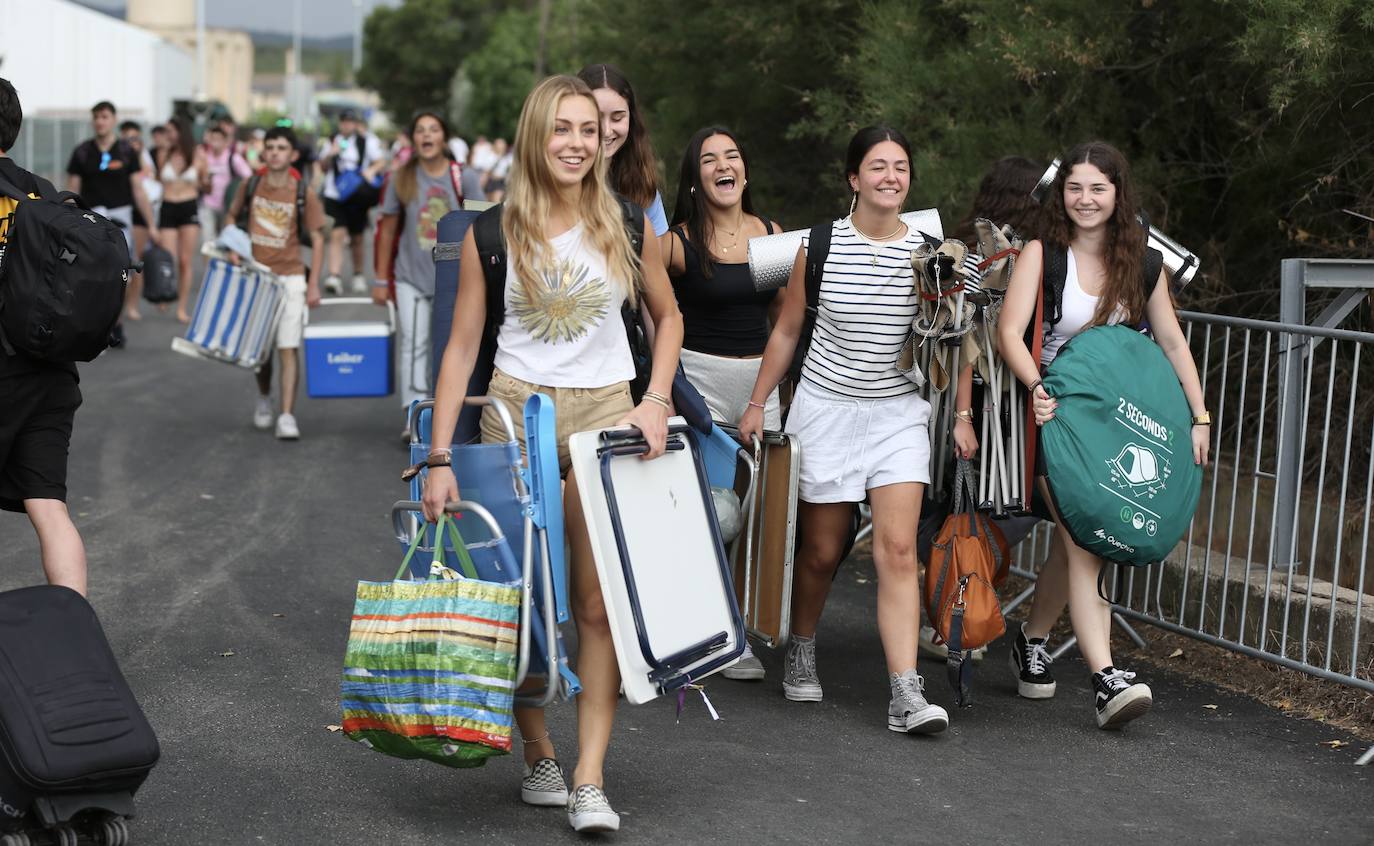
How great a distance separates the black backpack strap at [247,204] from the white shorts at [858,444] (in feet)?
20.6

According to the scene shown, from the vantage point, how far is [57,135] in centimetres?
3022

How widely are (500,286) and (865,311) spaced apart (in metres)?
1.45

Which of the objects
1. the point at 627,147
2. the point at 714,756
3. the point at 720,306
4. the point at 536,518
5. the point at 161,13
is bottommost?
the point at 714,756

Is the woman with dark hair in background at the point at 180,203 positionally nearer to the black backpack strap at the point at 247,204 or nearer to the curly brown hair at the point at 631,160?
the black backpack strap at the point at 247,204

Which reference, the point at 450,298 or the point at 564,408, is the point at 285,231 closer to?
the point at 450,298

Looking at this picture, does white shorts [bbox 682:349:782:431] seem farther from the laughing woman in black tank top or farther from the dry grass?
the dry grass

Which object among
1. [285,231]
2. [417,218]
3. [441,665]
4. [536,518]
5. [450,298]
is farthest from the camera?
[285,231]

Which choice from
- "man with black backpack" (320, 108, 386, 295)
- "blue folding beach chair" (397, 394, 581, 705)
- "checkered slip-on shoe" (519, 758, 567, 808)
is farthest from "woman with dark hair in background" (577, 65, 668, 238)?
"man with black backpack" (320, 108, 386, 295)

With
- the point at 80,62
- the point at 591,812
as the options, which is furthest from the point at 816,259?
the point at 80,62

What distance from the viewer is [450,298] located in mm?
4906

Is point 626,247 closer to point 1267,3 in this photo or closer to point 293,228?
point 1267,3

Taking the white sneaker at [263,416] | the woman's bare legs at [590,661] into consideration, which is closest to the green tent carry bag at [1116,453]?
the woman's bare legs at [590,661]

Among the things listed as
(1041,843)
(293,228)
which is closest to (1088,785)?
(1041,843)

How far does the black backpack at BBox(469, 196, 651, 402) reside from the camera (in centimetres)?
461
